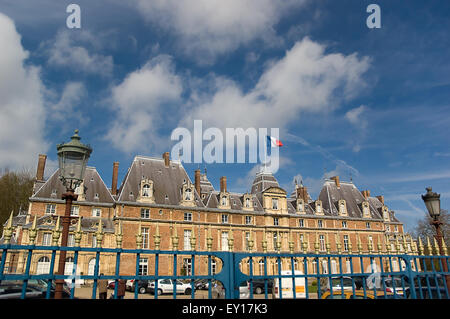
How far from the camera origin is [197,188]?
134ft

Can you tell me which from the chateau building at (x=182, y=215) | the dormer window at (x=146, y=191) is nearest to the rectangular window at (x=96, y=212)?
the chateau building at (x=182, y=215)

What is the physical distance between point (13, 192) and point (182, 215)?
74.5 ft

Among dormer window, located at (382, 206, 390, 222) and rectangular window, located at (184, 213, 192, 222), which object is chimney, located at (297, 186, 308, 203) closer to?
dormer window, located at (382, 206, 390, 222)

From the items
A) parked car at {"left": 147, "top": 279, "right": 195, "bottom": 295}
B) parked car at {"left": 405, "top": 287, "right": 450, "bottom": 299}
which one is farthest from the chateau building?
parked car at {"left": 405, "top": 287, "right": 450, "bottom": 299}

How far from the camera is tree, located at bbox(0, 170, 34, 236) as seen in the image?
132 ft

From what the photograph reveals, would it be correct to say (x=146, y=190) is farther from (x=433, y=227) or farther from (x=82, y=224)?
(x=433, y=227)

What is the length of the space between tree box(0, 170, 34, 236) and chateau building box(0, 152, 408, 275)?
8.80 metres

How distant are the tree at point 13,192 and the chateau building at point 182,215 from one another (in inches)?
346

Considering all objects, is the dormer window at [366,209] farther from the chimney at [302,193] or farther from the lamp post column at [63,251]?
the lamp post column at [63,251]

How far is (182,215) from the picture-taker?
36812mm

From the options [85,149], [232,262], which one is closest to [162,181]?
[85,149]

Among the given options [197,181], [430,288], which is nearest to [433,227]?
[197,181]
